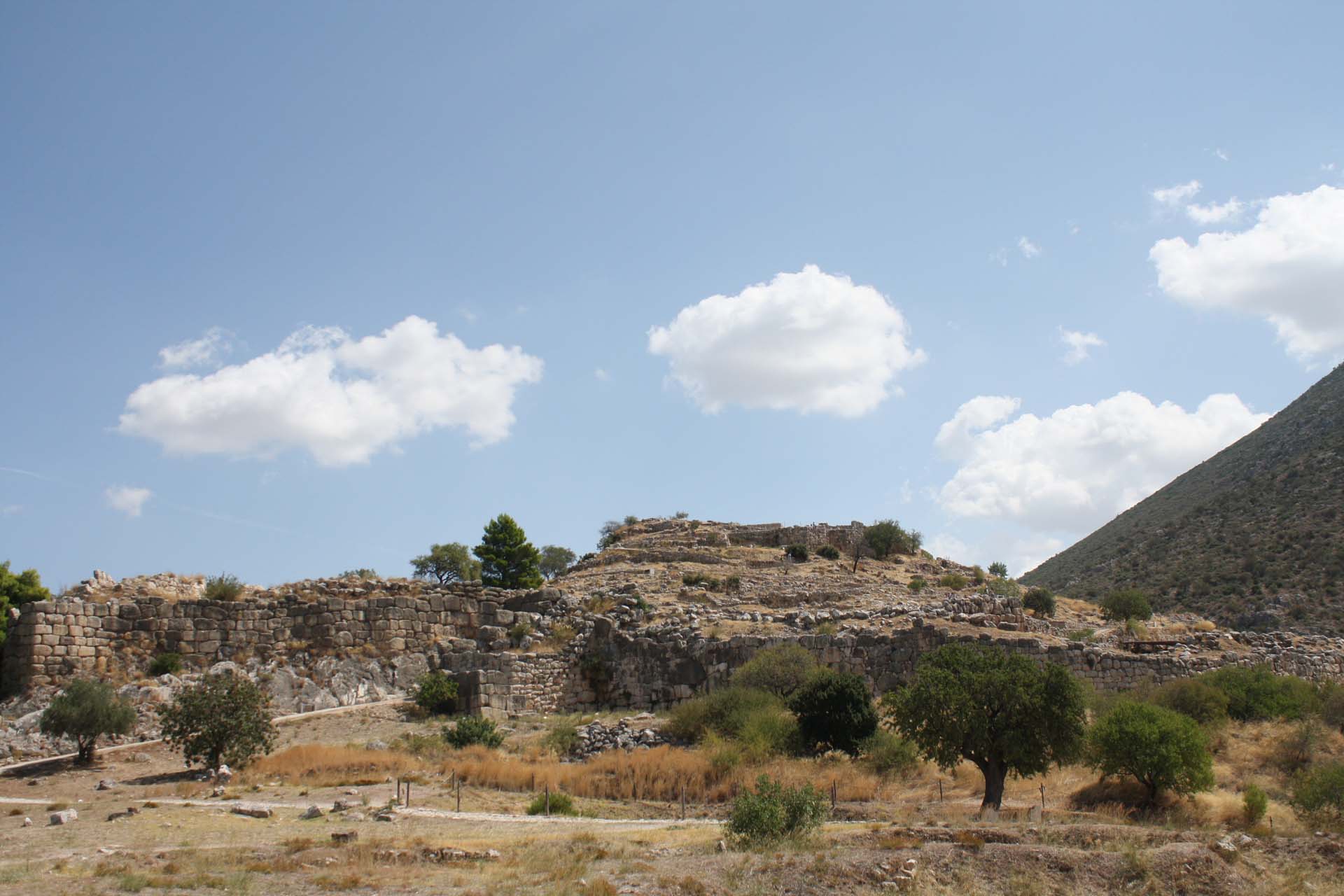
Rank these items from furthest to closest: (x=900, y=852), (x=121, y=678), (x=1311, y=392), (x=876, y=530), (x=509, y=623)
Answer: (x=1311, y=392) → (x=876, y=530) → (x=509, y=623) → (x=121, y=678) → (x=900, y=852)

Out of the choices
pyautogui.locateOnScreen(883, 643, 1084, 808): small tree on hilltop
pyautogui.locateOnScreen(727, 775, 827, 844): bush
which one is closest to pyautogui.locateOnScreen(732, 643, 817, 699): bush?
pyautogui.locateOnScreen(883, 643, 1084, 808): small tree on hilltop

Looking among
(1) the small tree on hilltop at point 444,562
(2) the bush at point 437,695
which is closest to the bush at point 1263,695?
(2) the bush at point 437,695

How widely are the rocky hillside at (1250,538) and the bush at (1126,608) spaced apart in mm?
5063

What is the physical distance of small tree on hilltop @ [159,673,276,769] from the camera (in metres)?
18.6

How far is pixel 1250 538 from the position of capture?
4628cm

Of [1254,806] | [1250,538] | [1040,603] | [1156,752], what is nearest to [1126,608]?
[1040,603]

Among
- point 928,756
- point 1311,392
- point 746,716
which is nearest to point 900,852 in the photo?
point 928,756

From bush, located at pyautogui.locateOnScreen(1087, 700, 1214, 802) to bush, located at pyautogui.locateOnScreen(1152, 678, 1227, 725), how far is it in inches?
158

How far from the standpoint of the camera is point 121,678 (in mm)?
23172

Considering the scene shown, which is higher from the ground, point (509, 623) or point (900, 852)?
point (509, 623)

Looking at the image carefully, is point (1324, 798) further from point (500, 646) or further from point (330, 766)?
point (500, 646)

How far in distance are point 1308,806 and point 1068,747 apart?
128 inches

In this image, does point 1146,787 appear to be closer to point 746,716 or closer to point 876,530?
point 746,716

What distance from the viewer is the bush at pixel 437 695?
24.2m
